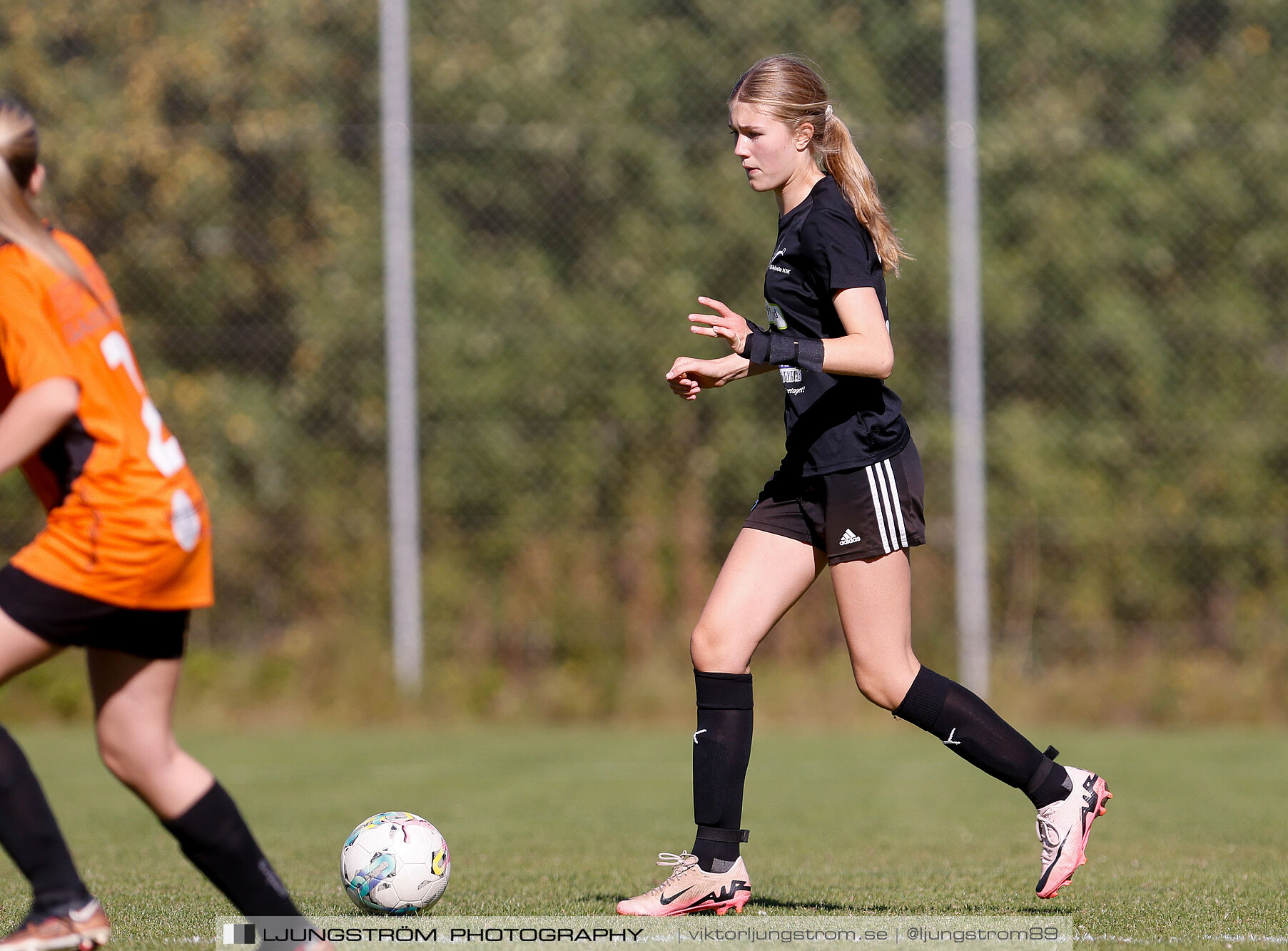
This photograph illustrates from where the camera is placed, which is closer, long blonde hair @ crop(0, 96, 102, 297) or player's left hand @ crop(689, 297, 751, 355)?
long blonde hair @ crop(0, 96, 102, 297)

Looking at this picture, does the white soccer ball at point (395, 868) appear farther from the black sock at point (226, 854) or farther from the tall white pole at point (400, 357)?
the tall white pole at point (400, 357)

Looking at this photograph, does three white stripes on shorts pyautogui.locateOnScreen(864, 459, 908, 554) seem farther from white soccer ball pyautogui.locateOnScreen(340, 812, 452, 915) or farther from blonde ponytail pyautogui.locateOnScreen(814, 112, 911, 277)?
white soccer ball pyautogui.locateOnScreen(340, 812, 452, 915)

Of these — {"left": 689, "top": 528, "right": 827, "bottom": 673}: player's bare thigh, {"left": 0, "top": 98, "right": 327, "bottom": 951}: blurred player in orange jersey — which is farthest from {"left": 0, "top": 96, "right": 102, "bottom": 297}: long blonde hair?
{"left": 689, "top": 528, "right": 827, "bottom": 673}: player's bare thigh

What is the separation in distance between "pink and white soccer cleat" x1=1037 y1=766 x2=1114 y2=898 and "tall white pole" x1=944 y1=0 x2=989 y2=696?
6.84 meters

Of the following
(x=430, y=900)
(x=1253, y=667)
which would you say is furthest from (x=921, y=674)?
(x=1253, y=667)

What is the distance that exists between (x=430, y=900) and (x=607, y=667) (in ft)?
24.3

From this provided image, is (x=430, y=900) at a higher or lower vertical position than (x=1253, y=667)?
higher

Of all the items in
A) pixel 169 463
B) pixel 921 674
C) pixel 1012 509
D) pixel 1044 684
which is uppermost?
pixel 169 463

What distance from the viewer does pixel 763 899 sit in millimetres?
4410

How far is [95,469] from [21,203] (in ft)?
1.79

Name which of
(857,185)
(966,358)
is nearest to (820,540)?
(857,185)

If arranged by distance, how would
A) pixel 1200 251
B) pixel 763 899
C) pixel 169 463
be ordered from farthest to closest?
pixel 1200 251
pixel 763 899
pixel 169 463

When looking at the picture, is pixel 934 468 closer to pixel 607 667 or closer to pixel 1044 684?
pixel 1044 684

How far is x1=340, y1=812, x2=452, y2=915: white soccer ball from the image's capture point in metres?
4.09
